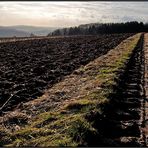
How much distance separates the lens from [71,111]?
9.30 meters

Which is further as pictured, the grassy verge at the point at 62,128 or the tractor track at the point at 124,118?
the tractor track at the point at 124,118

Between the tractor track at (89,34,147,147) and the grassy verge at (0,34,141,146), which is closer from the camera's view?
the grassy verge at (0,34,141,146)

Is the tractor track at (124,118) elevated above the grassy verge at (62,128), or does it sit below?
below

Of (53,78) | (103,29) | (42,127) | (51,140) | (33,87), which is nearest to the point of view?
(51,140)

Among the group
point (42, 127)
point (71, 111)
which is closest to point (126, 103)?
point (71, 111)

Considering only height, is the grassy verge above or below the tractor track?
above

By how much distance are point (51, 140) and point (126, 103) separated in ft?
14.0

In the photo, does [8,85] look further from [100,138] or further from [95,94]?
[100,138]

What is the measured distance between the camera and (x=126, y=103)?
420 inches

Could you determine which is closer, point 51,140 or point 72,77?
point 51,140

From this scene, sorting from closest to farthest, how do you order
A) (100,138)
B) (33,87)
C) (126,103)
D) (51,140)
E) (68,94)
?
1. (51,140)
2. (100,138)
3. (126,103)
4. (68,94)
5. (33,87)

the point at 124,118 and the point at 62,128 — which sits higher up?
the point at 62,128

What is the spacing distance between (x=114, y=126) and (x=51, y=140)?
6.68ft

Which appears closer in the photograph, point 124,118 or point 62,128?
point 62,128
